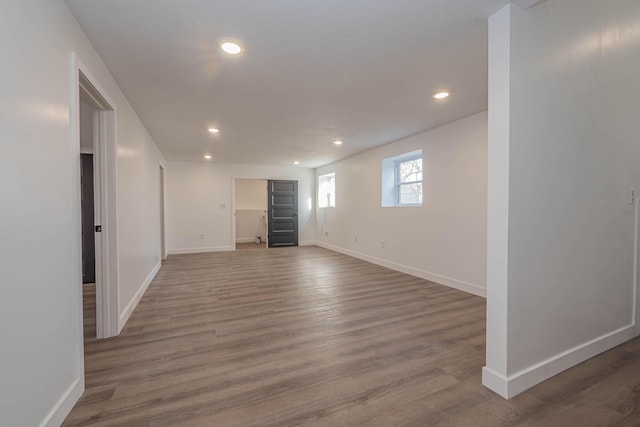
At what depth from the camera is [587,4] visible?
5.92ft

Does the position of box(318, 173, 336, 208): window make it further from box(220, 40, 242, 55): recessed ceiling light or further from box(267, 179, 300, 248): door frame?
box(220, 40, 242, 55): recessed ceiling light

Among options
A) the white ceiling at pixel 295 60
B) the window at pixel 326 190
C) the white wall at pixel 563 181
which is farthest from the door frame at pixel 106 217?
the window at pixel 326 190

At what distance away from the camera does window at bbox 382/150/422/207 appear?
466 centimetres

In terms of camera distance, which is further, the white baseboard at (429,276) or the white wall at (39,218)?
the white baseboard at (429,276)

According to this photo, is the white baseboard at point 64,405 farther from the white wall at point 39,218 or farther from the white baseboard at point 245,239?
the white baseboard at point 245,239

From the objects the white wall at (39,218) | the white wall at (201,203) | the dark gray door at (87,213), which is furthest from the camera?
the white wall at (201,203)

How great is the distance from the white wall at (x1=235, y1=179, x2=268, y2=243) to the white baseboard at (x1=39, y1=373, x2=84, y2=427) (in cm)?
740

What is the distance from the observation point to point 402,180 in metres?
5.04

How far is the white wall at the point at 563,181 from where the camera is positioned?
5.26 ft

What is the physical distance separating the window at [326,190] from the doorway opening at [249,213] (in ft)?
6.83

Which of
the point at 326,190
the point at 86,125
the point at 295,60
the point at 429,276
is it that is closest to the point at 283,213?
the point at 326,190

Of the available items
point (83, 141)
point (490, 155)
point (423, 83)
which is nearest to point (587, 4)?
point (423, 83)

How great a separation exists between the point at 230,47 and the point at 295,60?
1.59ft

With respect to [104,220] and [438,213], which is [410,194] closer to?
[438,213]
